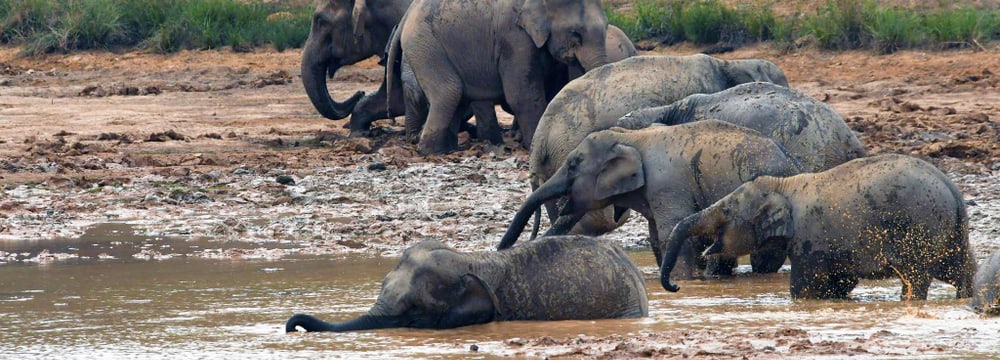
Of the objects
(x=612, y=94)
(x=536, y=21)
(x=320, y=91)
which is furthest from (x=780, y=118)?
(x=320, y=91)

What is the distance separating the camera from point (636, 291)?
8430mm

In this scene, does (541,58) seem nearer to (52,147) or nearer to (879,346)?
(52,147)

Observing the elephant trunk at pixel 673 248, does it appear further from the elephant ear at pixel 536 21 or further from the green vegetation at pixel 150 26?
the green vegetation at pixel 150 26

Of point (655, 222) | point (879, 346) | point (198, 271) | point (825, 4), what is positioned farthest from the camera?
point (825, 4)

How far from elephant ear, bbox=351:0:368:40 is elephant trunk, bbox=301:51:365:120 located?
0.69 m

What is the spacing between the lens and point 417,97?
54.9ft

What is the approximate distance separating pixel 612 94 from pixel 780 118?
56.0 inches

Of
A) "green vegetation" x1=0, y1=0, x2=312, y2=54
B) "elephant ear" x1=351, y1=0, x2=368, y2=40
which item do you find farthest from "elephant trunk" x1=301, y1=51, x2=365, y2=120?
"green vegetation" x1=0, y1=0, x2=312, y2=54

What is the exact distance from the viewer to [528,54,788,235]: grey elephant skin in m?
11.5

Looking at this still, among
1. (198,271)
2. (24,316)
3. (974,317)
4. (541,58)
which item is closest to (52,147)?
(541,58)

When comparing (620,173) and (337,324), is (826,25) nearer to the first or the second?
(620,173)

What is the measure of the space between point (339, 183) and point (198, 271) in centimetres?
387

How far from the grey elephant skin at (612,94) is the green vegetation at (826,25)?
8017 millimetres

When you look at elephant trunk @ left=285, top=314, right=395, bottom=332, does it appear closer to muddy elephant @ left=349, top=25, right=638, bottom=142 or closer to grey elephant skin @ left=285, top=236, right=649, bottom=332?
grey elephant skin @ left=285, top=236, right=649, bottom=332
